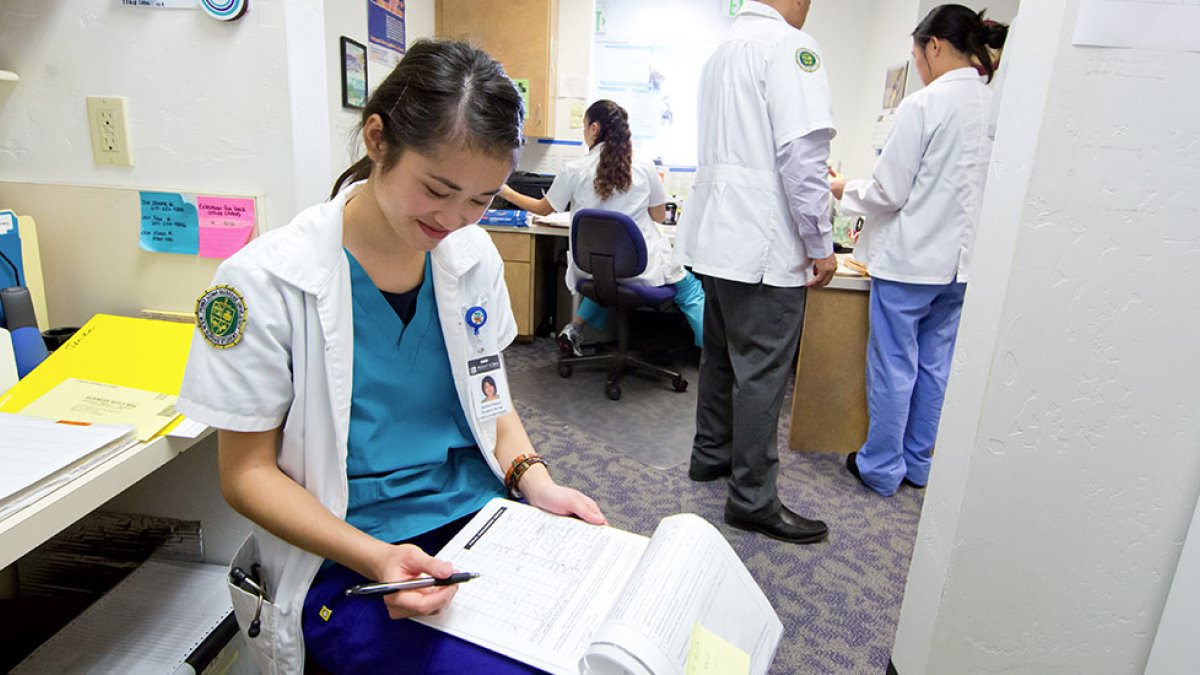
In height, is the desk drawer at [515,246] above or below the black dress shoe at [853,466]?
above

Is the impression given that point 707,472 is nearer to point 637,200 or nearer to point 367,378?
point 637,200

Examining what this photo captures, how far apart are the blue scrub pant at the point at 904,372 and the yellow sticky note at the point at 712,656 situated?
5.26 feet

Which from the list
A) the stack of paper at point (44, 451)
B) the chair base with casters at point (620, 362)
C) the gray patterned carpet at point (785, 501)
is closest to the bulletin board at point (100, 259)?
the stack of paper at point (44, 451)

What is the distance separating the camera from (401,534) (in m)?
0.86

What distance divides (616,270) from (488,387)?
1855 millimetres

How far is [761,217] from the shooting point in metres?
1.71

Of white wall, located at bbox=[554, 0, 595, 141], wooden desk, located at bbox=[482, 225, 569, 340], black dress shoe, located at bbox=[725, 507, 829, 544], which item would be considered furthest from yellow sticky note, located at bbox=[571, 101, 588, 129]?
black dress shoe, located at bbox=[725, 507, 829, 544]

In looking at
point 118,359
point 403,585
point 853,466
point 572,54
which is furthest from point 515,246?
point 403,585

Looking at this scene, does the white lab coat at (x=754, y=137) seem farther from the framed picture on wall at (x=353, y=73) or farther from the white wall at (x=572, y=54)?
the white wall at (x=572, y=54)

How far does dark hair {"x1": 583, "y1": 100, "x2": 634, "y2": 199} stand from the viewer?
2.89m

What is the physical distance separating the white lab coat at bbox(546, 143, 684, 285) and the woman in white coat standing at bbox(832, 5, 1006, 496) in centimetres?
95

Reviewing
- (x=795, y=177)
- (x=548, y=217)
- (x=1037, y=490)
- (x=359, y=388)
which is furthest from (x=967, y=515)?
(x=548, y=217)

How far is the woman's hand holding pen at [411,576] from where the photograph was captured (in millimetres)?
693

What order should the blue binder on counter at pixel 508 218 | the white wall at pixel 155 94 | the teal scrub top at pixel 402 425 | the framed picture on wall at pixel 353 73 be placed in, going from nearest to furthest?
the teal scrub top at pixel 402 425, the white wall at pixel 155 94, the framed picture on wall at pixel 353 73, the blue binder on counter at pixel 508 218
